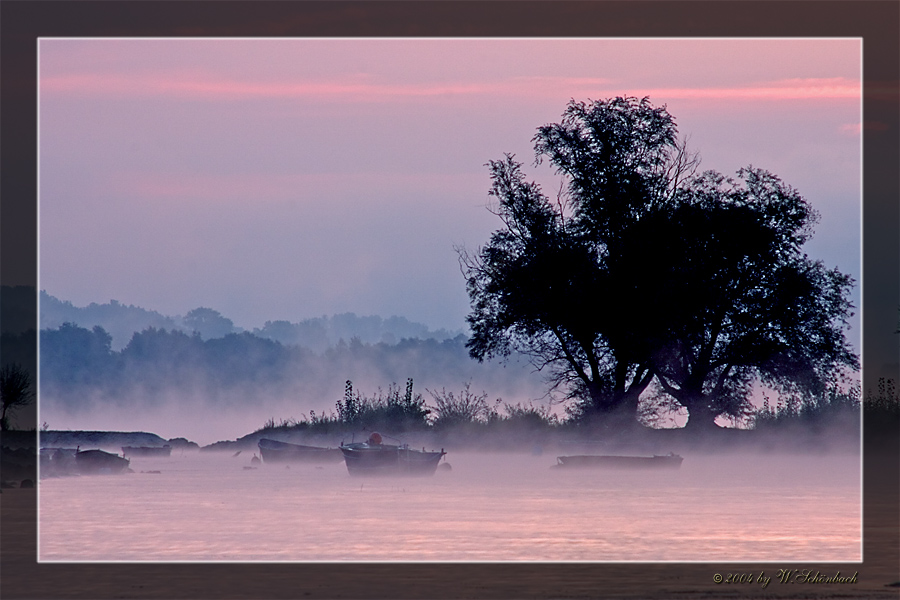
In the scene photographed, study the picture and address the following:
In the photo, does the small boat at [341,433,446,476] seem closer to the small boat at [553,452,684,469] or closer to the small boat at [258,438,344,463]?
the small boat at [553,452,684,469]

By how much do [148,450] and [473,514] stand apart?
29.6 m

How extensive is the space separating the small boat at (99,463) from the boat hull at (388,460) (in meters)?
8.41

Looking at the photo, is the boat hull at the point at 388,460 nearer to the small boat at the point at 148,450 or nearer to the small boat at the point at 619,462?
the small boat at the point at 619,462

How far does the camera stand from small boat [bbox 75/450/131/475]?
41.0 meters

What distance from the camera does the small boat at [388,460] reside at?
1490 inches

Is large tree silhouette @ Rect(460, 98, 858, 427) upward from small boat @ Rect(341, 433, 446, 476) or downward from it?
upward

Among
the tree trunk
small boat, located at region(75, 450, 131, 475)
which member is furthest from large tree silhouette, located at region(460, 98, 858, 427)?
small boat, located at region(75, 450, 131, 475)

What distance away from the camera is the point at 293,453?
147 feet

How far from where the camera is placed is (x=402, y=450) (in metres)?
38.4

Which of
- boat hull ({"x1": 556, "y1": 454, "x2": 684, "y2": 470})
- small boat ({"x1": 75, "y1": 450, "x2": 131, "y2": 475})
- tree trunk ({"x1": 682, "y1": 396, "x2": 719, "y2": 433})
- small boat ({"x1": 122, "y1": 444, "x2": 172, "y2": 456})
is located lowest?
small boat ({"x1": 122, "y1": 444, "x2": 172, "y2": 456})

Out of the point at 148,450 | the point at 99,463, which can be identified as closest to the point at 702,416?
the point at 99,463

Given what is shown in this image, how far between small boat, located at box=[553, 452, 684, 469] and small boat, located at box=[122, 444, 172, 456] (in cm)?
2046

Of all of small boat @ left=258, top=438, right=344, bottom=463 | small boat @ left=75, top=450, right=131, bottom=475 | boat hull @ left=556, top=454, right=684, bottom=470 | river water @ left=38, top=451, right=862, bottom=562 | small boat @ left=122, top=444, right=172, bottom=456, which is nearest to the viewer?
river water @ left=38, top=451, right=862, bottom=562
